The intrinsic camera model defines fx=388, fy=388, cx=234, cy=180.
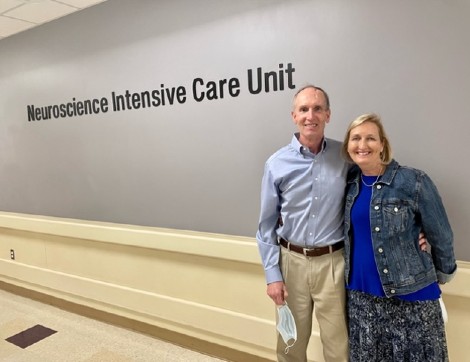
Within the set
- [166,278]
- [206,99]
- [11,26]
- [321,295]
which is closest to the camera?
[321,295]

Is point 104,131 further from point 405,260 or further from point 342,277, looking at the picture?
point 405,260

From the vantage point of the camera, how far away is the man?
183cm

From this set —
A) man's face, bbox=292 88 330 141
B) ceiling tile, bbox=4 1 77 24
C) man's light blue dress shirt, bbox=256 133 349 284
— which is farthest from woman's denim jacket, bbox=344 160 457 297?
ceiling tile, bbox=4 1 77 24

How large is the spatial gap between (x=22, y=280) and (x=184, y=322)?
87.8 inches

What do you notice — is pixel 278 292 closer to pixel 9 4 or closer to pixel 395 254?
pixel 395 254

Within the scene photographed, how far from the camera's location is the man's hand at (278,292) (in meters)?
1.94

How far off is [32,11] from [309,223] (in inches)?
112

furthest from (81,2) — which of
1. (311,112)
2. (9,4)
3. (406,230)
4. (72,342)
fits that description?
(406,230)

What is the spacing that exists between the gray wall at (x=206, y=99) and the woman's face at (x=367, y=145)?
48 cm

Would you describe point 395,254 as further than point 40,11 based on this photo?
No

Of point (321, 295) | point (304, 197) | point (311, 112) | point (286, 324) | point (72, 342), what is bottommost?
→ point (72, 342)

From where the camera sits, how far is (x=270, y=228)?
2.02 metres

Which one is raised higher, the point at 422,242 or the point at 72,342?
the point at 422,242

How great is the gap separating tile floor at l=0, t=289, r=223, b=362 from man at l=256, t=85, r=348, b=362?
1248 millimetres
